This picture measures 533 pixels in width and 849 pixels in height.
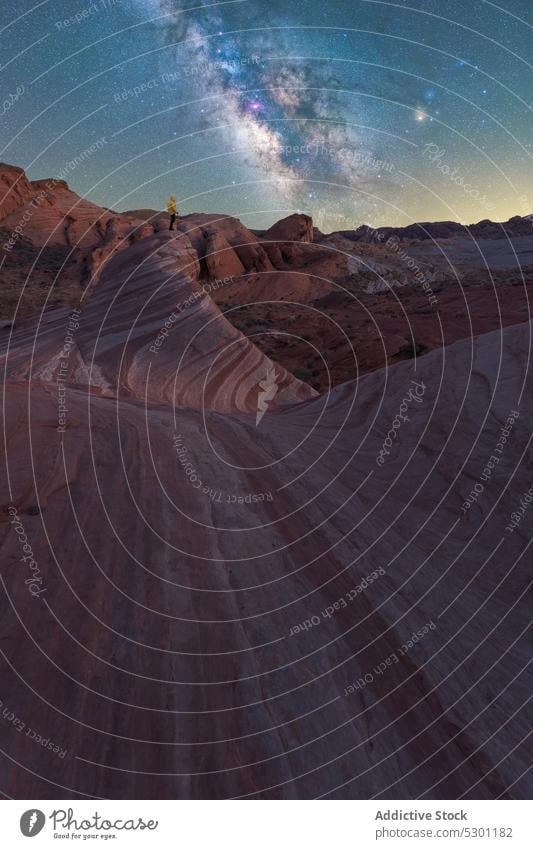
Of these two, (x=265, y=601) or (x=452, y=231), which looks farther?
(x=452, y=231)

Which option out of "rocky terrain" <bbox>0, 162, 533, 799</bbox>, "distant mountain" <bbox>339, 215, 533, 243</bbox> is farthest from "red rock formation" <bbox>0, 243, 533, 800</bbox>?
"distant mountain" <bbox>339, 215, 533, 243</bbox>

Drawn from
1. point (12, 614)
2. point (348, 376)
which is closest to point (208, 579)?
point (12, 614)

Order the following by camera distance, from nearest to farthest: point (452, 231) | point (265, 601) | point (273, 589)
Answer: point (265, 601), point (273, 589), point (452, 231)

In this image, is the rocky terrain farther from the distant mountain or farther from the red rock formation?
the distant mountain

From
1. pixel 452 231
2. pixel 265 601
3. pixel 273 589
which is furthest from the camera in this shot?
pixel 452 231

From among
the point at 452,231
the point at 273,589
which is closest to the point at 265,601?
the point at 273,589

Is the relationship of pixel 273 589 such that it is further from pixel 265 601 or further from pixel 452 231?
pixel 452 231

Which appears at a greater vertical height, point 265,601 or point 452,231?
point 452,231

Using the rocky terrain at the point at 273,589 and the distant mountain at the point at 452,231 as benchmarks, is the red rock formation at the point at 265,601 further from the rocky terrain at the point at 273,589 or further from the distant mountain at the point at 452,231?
the distant mountain at the point at 452,231

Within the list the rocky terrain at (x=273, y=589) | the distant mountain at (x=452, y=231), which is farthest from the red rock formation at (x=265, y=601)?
the distant mountain at (x=452, y=231)
